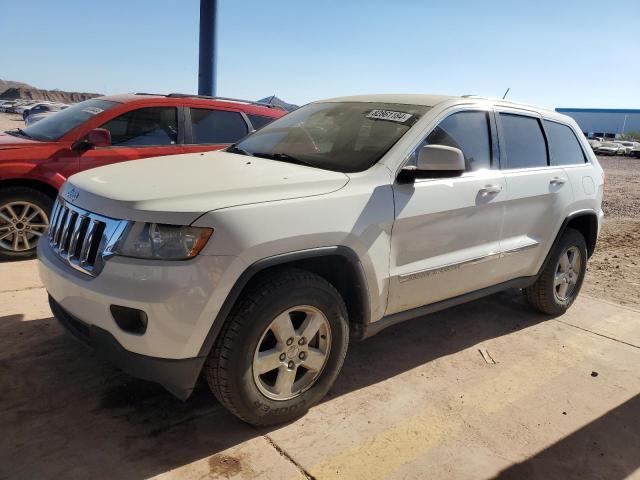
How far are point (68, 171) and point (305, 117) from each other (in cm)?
270

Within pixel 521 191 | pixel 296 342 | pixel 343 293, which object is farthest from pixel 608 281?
pixel 296 342

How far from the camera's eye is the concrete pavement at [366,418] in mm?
2574

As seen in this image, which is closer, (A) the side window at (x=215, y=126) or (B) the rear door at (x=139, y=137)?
(B) the rear door at (x=139, y=137)

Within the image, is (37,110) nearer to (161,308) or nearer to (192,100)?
(192,100)

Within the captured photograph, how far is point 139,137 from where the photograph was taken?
5.80 m

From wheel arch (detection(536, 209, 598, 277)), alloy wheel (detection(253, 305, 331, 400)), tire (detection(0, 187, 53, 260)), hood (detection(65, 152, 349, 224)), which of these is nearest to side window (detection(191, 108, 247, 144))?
tire (detection(0, 187, 53, 260))

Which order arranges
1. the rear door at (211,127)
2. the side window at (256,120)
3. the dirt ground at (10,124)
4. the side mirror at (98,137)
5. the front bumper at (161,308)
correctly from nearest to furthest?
the front bumper at (161,308) < the side mirror at (98,137) < the rear door at (211,127) < the side window at (256,120) < the dirt ground at (10,124)

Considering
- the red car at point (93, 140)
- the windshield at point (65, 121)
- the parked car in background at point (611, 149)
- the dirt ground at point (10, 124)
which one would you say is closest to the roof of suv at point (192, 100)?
the red car at point (93, 140)

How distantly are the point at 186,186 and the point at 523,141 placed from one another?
108 inches

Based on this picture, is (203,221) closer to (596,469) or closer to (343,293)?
(343,293)

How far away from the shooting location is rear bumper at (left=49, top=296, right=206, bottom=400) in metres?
2.44

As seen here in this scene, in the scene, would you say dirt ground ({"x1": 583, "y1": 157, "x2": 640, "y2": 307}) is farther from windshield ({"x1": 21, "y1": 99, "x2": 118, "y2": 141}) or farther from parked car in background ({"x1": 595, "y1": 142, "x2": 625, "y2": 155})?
parked car in background ({"x1": 595, "y1": 142, "x2": 625, "y2": 155})

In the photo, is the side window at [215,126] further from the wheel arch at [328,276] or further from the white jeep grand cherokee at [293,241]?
the wheel arch at [328,276]

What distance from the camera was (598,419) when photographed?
3219mm
